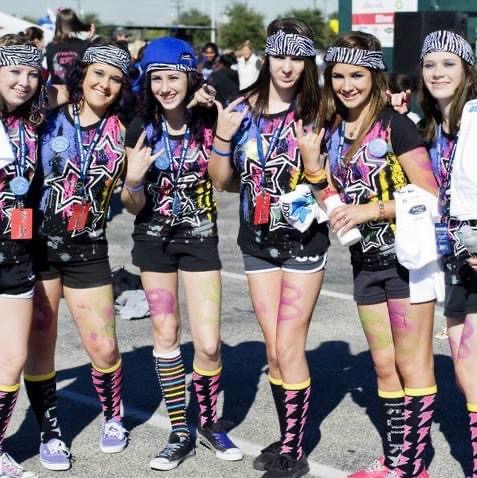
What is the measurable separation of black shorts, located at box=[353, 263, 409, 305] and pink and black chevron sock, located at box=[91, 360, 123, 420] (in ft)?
4.51

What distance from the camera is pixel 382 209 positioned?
4.22 meters

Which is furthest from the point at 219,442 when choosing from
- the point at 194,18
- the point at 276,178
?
the point at 194,18

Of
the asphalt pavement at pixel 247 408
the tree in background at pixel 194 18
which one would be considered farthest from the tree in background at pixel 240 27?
the asphalt pavement at pixel 247 408

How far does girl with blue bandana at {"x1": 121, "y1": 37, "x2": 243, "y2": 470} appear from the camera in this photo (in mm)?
4688

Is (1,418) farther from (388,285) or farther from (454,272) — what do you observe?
(454,272)

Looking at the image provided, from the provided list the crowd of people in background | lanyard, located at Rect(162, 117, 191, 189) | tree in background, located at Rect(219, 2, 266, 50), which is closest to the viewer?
the crowd of people in background

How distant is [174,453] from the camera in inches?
191

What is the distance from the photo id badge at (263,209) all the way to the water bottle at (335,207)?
346mm

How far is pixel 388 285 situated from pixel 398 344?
0.88ft

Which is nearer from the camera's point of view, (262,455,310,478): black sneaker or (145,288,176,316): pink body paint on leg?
(262,455,310,478): black sneaker

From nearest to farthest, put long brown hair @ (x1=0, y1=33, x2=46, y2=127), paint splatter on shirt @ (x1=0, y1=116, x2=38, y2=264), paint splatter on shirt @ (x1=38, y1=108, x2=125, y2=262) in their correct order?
paint splatter on shirt @ (x1=0, y1=116, x2=38, y2=264), long brown hair @ (x1=0, y1=33, x2=46, y2=127), paint splatter on shirt @ (x1=38, y1=108, x2=125, y2=262)

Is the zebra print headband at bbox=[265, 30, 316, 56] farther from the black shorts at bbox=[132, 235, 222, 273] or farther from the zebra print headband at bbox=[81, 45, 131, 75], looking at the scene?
the black shorts at bbox=[132, 235, 222, 273]

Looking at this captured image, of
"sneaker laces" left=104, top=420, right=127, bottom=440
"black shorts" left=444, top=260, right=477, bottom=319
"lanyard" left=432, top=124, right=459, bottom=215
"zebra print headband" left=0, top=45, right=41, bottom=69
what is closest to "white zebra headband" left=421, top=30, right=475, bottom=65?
"lanyard" left=432, top=124, right=459, bottom=215

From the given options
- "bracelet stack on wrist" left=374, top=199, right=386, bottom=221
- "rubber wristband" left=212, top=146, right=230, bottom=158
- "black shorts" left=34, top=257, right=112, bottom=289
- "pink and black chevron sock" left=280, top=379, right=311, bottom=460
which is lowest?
"pink and black chevron sock" left=280, top=379, right=311, bottom=460
